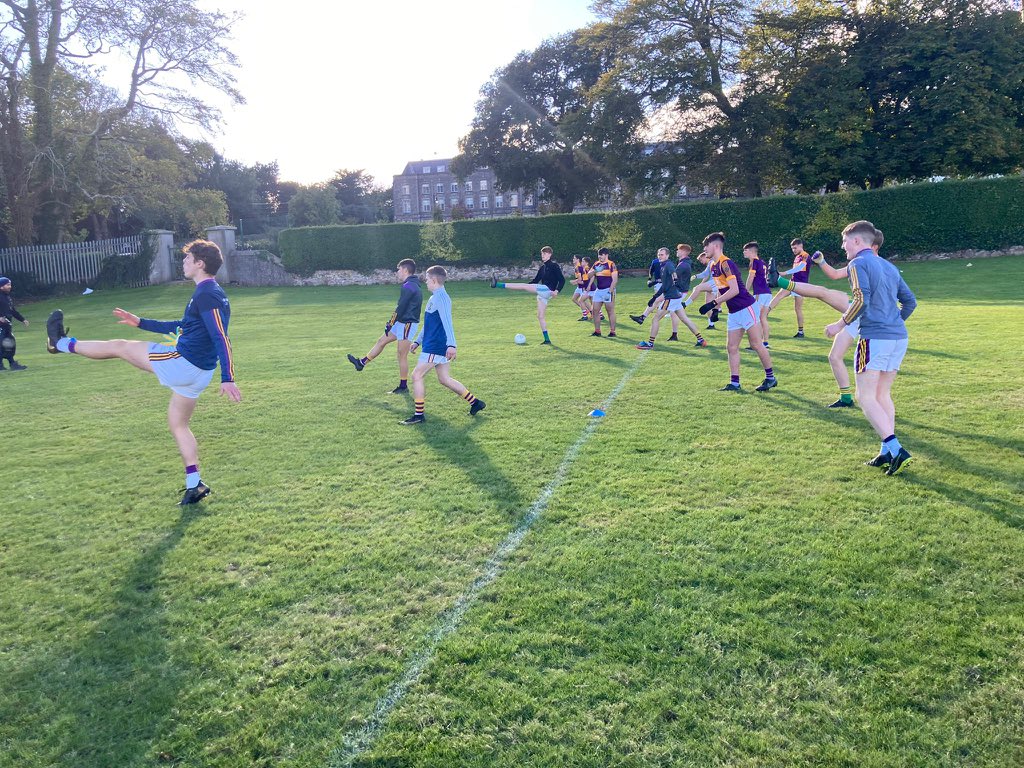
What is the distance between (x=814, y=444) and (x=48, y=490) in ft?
24.5

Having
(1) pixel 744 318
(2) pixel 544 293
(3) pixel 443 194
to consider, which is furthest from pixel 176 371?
(3) pixel 443 194

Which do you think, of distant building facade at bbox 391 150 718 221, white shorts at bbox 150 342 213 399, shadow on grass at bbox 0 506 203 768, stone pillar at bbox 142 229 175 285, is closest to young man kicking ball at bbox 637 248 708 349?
white shorts at bbox 150 342 213 399

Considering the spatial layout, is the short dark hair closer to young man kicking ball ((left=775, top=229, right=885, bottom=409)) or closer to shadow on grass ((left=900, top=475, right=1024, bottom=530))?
young man kicking ball ((left=775, top=229, right=885, bottom=409))

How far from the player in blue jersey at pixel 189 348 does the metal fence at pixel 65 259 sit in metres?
32.8

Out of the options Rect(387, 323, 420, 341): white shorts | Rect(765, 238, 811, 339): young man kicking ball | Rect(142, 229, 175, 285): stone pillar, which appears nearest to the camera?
Rect(387, 323, 420, 341): white shorts

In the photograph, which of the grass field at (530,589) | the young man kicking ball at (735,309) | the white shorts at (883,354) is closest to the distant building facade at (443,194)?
the young man kicking ball at (735,309)

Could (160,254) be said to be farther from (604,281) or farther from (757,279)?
(757,279)

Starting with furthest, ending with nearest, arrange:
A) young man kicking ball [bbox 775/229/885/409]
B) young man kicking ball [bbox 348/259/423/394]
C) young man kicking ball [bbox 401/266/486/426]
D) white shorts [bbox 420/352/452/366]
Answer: young man kicking ball [bbox 348/259/423/394], white shorts [bbox 420/352/452/366], young man kicking ball [bbox 401/266/486/426], young man kicking ball [bbox 775/229/885/409]

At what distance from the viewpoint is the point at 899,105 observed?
34156 millimetres

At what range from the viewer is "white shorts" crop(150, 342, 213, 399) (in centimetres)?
580

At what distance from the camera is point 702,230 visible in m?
32.0

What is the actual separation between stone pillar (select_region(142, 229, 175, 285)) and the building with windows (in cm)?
8046

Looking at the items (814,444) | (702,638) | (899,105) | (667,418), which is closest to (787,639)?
(702,638)

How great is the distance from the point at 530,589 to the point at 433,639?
733 millimetres
